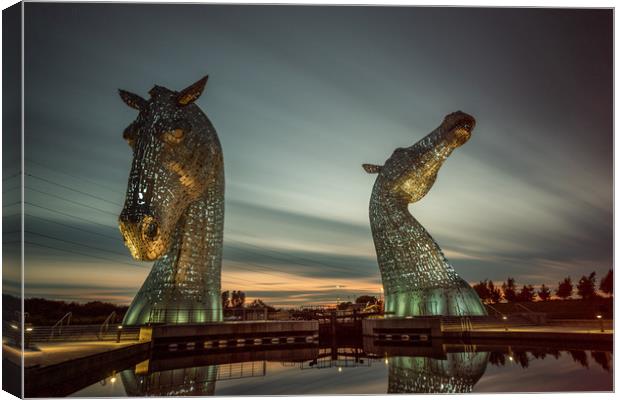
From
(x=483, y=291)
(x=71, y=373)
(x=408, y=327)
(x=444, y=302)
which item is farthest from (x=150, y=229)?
(x=483, y=291)

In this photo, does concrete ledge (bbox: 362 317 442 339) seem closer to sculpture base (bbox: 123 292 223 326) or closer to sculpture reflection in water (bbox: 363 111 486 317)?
sculpture reflection in water (bbox: 363 111 486 317)

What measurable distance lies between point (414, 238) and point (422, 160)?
2432 mm

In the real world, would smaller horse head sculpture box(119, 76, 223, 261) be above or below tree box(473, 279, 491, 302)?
above

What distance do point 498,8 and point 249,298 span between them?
44.2 ft

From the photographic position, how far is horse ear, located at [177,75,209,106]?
10.9m

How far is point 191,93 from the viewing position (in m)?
11.2

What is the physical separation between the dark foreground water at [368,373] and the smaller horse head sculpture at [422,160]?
642 centimetres

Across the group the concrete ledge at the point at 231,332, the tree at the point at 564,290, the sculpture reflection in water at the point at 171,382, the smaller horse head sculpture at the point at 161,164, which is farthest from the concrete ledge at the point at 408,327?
the tree at the point at 564,290

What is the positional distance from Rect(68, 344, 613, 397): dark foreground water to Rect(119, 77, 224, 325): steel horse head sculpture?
1803mm

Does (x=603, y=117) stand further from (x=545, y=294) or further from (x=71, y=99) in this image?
(x=545, y=294)

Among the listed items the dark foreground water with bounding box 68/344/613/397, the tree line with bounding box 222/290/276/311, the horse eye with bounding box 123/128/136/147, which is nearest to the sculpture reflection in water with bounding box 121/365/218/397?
the dark foreground water with bounding box 68/344/613/397

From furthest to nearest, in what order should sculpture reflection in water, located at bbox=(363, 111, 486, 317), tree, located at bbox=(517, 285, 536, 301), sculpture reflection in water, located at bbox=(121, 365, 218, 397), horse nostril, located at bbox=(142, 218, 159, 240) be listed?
tree, located at bbox=(517, 285, 536, 301) → sculpture reflection in water, located at bbox=(363, 111, 486, 317) → horse nostril, located at bbox=(142, 218, 159, 240) → sculpture reflection in water, located at bbox=(121, 365, 218, 397)

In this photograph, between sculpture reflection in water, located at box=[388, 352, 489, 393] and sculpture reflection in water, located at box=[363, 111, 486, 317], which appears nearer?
sculpture reflection in water, located at box=[388, 352, 489, 393]

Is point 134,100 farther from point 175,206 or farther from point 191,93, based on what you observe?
point 175,206
